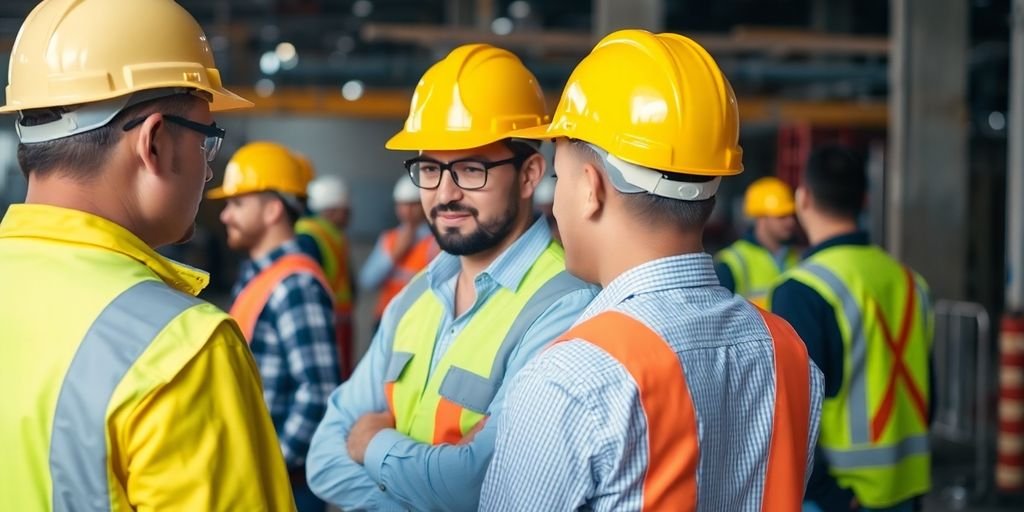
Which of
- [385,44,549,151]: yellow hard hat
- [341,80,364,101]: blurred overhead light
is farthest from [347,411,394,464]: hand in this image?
[341,80,364,101]: blurred overhead light

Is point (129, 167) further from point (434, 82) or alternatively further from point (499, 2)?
point (499, 2)

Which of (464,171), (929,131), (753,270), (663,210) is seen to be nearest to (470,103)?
(464,171)

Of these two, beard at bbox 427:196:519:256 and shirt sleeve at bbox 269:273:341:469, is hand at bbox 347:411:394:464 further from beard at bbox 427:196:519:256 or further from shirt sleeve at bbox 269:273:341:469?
shirt sleeve at bbox 269:273:341:469

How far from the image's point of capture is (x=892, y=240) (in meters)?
8.81

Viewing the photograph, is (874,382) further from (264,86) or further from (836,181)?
(264,86)

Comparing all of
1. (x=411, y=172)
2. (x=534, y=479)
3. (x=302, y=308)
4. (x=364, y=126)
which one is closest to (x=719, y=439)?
(x=534, y=479)

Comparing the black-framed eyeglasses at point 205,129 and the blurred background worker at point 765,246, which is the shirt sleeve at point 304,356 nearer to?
the black-framed eyeglasses at point 205,129

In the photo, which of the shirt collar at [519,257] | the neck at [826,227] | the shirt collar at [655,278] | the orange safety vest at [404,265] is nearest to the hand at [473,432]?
the shirt collar at [519,257]

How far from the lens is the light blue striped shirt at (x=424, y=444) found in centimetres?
252

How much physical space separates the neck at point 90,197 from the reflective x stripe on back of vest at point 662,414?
815 mm

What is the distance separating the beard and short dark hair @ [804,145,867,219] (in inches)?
66.8

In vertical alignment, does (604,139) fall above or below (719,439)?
above

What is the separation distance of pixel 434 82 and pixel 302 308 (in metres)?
1.32

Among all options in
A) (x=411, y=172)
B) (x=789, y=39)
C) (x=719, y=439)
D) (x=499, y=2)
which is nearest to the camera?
(x=719, y=439)
